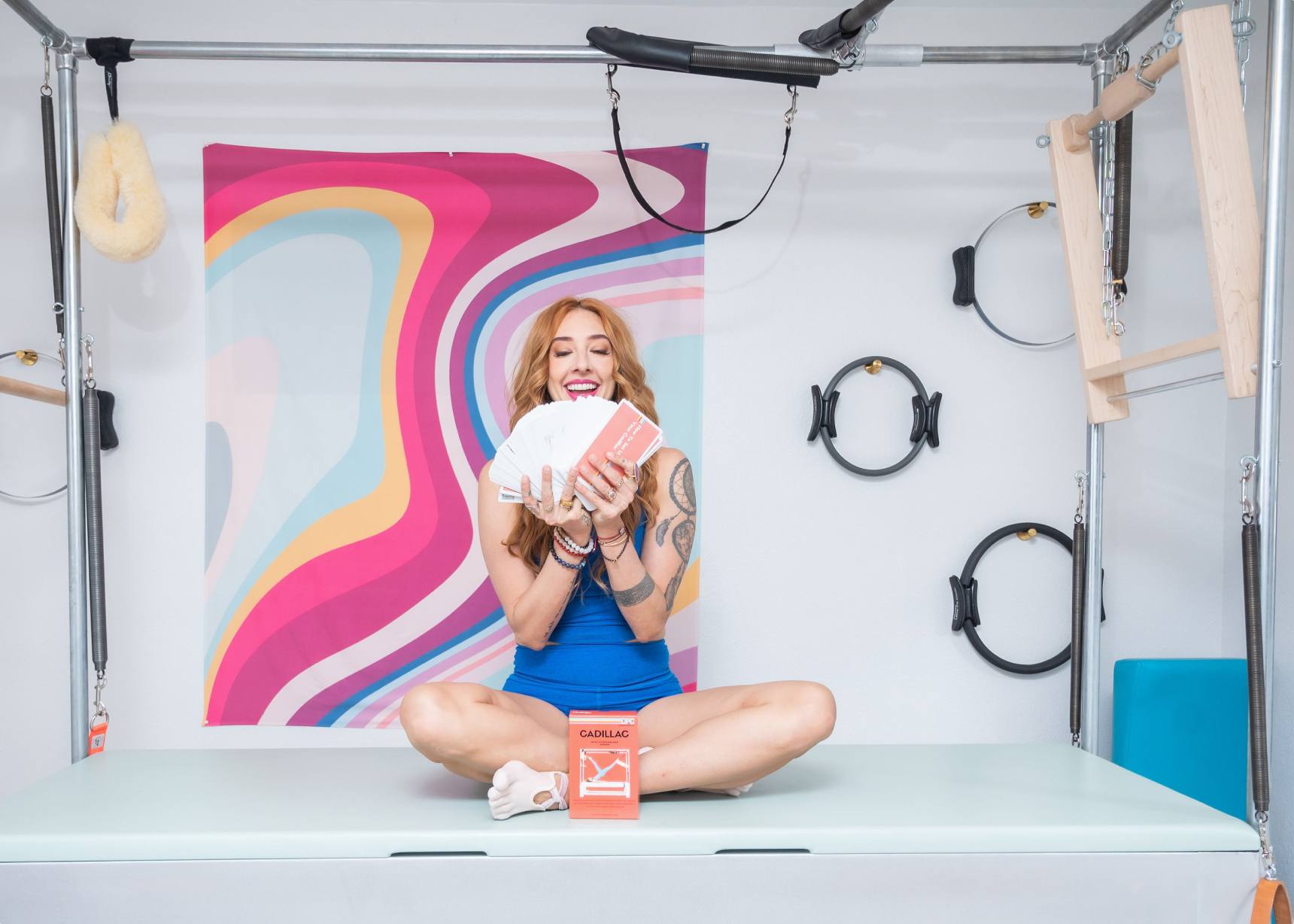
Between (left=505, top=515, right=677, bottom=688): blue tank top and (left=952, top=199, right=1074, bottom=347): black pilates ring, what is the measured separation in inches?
51.9

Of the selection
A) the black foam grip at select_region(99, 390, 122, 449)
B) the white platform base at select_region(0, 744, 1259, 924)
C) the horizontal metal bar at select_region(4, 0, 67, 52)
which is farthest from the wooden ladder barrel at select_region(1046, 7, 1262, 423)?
the black foam grip at select_region(99, 390, 122, 449)

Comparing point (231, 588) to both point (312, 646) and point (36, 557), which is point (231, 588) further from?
point (36, 557)

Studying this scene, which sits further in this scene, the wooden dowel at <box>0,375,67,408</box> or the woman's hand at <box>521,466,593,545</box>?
the wooden dowel at <box>0,375,67,408</box>

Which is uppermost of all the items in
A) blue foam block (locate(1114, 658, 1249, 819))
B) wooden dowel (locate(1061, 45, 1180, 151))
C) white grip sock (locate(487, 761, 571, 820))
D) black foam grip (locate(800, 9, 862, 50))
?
black foam grip (locate(800, 9, 862, 50))

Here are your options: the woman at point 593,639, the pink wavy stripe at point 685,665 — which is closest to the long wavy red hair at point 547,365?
the woman at point 593,639

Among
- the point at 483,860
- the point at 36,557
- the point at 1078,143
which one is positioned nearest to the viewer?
the point at 483,860

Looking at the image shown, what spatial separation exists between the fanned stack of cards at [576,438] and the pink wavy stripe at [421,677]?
36.5 inches

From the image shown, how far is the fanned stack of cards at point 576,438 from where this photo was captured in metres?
1.67

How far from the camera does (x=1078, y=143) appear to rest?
6.68ft

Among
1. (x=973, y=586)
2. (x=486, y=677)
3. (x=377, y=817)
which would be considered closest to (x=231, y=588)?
(x=486, y=677)

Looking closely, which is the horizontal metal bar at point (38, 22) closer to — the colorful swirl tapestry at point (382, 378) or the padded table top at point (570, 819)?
the colorful swirl tapestry at point (382, 378)

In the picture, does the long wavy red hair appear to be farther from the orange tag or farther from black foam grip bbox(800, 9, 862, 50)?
the orange tag

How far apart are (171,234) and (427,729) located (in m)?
1.70

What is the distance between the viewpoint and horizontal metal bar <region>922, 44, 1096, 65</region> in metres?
2.06
